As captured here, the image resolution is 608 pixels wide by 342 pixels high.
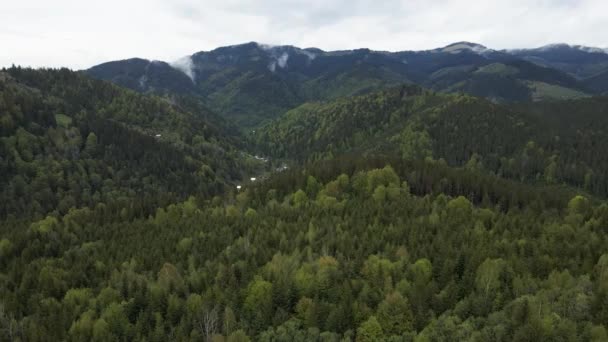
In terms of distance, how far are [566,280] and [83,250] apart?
135 meters

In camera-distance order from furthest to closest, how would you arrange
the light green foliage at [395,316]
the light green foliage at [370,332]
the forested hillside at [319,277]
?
the light green foliage at [395,316]
the forested hillside at [319,277]
the light green foliage at [370,332]

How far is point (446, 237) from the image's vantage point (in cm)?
14412

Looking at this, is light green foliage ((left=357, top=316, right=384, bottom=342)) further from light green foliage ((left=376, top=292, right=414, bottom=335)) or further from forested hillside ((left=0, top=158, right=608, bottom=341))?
light green foliage ((left=376, top=292, right=414, bottom=335))

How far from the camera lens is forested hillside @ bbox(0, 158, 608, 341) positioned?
9838cm

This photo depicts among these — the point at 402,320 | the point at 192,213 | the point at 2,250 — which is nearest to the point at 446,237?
the point at 402,320

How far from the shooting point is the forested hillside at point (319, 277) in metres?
98.4

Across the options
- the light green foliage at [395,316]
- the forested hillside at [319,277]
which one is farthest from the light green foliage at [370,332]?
the light green foliage at [395,316]

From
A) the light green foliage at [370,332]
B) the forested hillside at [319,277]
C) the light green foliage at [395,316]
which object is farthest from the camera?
the light green foliage at [395,316]

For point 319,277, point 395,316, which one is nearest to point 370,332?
point 395,316

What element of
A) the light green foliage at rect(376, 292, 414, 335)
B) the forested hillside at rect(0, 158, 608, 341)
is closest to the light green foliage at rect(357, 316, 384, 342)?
the forested hillside at rect(0, 158, 608, 341)

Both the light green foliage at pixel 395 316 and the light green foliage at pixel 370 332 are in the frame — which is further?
the light green foliage at pixel 395 316

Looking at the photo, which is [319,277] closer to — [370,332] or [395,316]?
[395,316]

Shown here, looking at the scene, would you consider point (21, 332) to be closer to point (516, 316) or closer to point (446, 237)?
point (516, 316)

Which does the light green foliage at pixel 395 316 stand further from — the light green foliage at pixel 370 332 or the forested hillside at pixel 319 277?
the light green foliage at pixel 370 332
